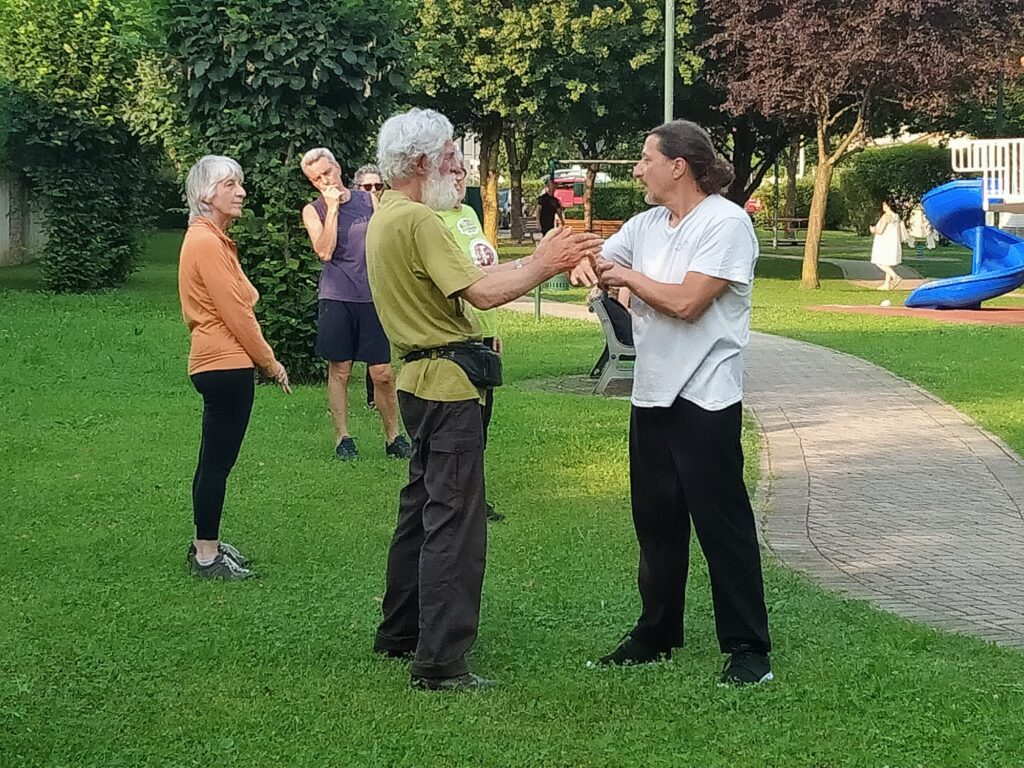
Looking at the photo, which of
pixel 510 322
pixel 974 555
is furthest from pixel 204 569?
pixel 510 322

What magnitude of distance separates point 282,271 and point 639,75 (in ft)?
66.3

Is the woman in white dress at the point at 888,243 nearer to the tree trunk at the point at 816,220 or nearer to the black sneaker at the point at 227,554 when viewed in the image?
the tree trunk at the point at 816,220

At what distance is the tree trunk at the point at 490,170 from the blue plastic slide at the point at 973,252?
13.1 metres

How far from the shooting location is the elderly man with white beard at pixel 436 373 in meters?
4.53

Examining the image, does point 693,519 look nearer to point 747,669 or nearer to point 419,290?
point 747,669

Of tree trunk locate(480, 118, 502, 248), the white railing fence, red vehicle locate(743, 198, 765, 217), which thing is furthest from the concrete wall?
red vehicle locate(743, 198, 765, 217)

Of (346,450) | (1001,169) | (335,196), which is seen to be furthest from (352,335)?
(1001,169)

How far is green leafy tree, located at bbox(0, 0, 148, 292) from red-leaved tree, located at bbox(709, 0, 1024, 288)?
11.3 metres

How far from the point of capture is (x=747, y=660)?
4637 mm

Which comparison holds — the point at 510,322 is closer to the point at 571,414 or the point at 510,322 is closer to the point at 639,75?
the point at 571,414

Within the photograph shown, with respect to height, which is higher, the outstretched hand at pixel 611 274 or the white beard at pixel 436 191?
the white beard at pixel 436 191

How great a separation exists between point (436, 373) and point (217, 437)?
6.20ft

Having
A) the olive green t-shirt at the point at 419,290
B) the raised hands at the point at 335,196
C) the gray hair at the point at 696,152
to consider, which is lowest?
the olive green t-shirt at the point at 419,290

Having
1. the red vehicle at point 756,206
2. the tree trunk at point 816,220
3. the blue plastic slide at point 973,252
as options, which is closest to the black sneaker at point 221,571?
the blue plastic slide at point 973,252
